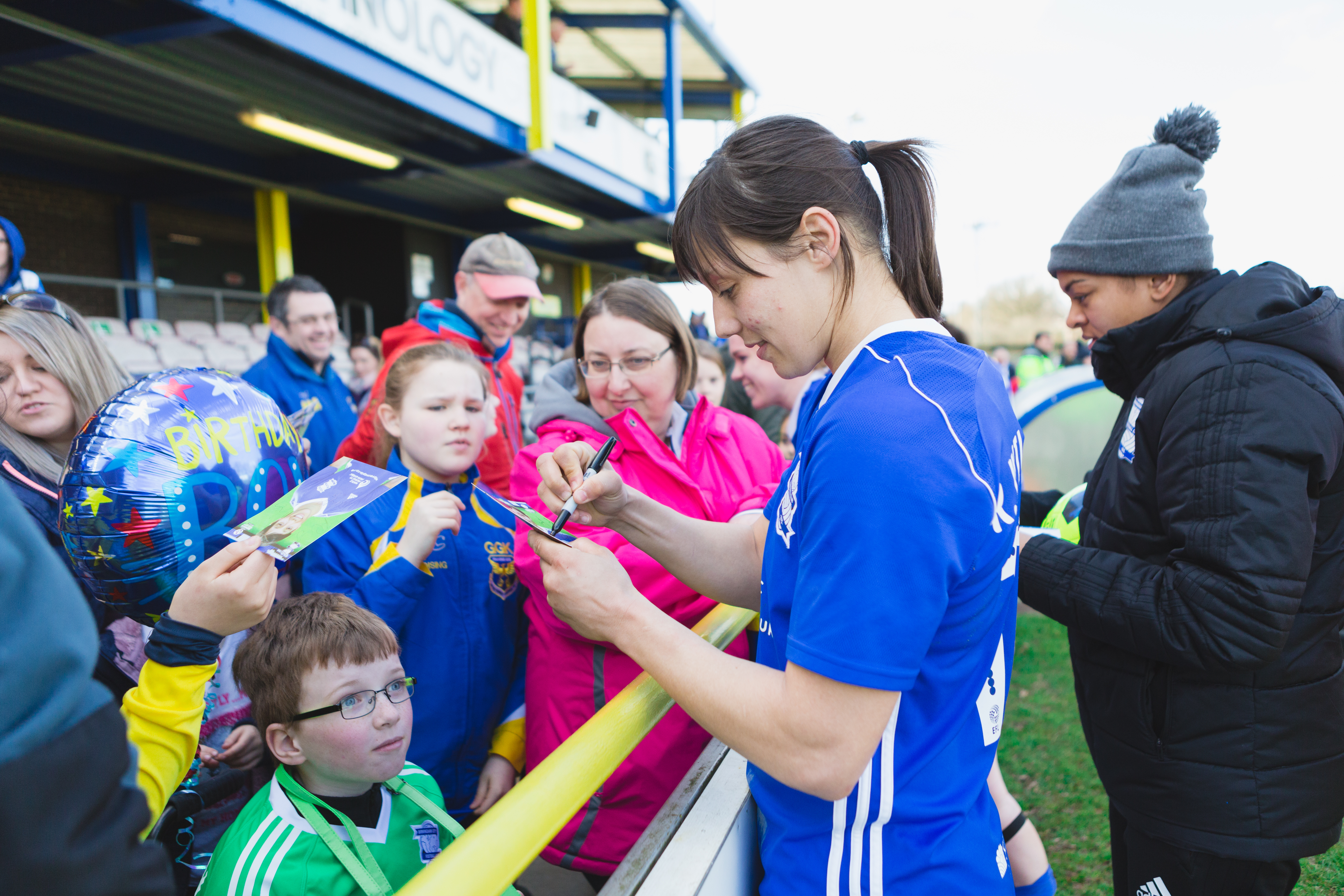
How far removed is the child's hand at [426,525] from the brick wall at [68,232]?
10.9 m

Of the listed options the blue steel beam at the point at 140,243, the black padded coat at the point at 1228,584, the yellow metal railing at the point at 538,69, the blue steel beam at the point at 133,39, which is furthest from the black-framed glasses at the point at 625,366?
the blue steel beam at the point at 140,243

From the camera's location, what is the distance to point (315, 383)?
473 cm

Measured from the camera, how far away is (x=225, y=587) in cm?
103

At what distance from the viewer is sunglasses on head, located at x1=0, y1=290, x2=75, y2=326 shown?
1838mm

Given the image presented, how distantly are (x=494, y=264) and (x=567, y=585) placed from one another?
10.8 feet

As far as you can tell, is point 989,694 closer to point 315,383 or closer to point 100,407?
point 100,407

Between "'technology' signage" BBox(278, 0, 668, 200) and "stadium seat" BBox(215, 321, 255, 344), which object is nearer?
"'technology' signage" BBox(278, 0, 668, 200)

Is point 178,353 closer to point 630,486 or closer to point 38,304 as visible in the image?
point 38,304

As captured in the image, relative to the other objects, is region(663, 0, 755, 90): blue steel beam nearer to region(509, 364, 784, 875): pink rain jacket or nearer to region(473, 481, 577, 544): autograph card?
region(509, 364, 784, 875): pink rain jacket

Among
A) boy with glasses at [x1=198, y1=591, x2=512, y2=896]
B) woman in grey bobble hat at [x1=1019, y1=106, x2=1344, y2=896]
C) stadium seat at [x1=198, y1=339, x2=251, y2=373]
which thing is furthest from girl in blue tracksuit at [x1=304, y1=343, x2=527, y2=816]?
stadium seat at [x1=198, y1=339, x2=251, y2=373]

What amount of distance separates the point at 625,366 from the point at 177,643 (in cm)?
127

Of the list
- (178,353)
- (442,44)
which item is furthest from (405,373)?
(178,353)

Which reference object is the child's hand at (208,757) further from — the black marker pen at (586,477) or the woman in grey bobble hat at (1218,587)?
the woman in grey bobble hat at (1218,587)

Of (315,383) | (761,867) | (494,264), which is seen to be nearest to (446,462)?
(761,867)
